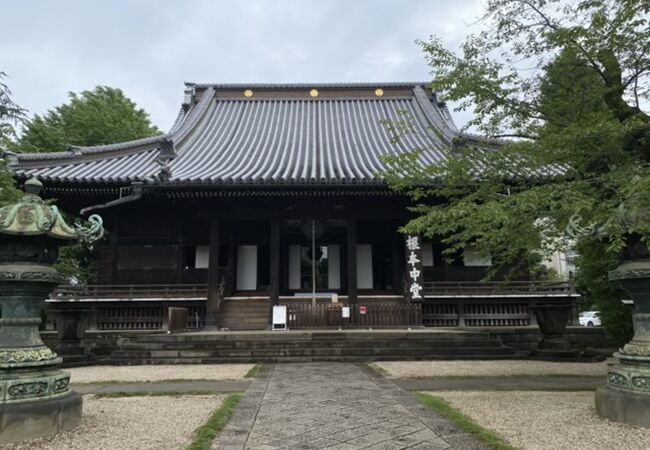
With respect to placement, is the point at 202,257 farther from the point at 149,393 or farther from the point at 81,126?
A: the point at 81,126

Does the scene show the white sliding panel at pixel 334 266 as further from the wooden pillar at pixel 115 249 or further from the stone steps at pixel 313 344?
the wooden pillar at pixel 115 249

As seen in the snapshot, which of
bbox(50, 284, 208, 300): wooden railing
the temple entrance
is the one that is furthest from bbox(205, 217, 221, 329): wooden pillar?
the temple entrance

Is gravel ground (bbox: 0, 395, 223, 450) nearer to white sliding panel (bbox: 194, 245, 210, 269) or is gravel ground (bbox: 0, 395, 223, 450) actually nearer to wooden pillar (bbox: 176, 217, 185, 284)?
wooden pillar (bbox: 176, 217, 185, 284)

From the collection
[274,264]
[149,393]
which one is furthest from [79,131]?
[149,393]

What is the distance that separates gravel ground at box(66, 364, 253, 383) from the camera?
27.6 ft

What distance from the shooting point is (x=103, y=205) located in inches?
→ 534

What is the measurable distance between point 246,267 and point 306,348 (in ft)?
19.0

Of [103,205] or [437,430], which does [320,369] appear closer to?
[437,430]

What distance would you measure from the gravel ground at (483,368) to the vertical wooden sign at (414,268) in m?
3.65

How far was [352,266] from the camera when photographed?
13992 mm

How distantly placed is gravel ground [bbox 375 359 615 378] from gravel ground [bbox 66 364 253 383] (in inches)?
120

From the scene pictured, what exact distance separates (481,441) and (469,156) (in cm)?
392

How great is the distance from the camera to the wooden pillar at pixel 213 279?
13469 millimetres

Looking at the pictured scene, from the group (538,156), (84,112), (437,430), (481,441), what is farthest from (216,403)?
(84,112)
